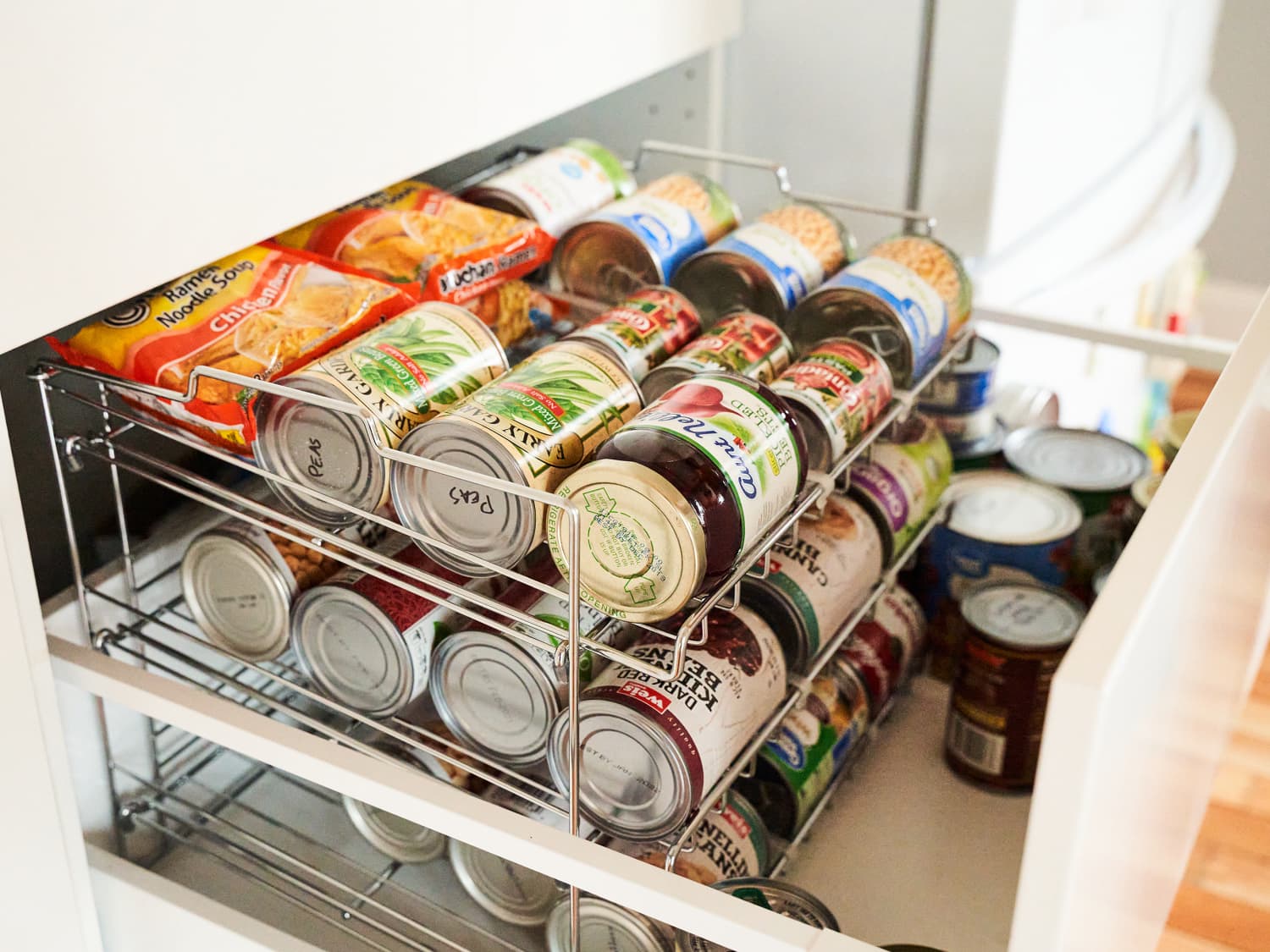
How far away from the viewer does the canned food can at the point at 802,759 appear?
3.30 feet

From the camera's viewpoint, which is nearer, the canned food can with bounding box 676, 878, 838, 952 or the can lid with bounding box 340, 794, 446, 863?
the canned food can with bounding box 676, 878, 838, 952

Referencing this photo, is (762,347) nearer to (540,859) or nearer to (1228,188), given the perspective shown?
(540,859)

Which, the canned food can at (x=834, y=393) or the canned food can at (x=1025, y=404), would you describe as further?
the canned food can at (x=1025, y=404)

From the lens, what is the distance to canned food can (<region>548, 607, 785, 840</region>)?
850 mm

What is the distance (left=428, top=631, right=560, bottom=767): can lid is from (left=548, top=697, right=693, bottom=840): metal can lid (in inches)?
1.0

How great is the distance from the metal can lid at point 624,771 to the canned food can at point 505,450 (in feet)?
0.41

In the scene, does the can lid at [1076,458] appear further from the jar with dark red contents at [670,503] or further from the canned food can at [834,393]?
the jar with dark red contents at [670,503]

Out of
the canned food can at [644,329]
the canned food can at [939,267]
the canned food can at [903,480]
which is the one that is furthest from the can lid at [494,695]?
the canned food can at [939,267]

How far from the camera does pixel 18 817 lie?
0.84 meters

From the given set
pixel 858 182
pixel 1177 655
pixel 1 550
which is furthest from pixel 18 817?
pixel 858 182

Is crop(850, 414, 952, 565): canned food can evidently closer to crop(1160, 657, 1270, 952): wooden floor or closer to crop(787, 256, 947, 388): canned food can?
crop(787, 256, 947, 388): canned food can

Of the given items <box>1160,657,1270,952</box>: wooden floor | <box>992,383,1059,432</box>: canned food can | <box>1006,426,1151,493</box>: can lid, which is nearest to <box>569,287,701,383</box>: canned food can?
<box>1006,426,1151,493</box>: can lid

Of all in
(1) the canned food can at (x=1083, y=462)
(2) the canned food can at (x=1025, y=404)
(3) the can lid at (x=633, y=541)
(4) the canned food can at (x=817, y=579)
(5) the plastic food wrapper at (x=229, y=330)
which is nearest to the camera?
(3) the can lid at (x=633, y=541)

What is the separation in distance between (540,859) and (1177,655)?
15.5 inches
